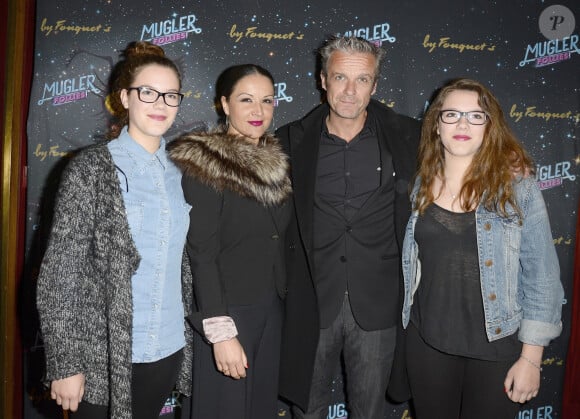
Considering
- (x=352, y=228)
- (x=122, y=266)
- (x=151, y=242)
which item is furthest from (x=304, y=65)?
(x=122, y=266)

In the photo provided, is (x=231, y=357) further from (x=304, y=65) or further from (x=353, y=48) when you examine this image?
(x=304, y=65)

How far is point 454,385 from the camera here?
1.96m

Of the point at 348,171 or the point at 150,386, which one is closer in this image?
the point at 150,386

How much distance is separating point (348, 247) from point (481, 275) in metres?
0.57

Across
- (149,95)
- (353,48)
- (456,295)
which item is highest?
(353,48)

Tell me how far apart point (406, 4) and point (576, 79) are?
1.25m

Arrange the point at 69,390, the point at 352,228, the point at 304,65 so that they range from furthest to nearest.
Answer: the point at 304,65, the point at 352,228, the point at 69,390

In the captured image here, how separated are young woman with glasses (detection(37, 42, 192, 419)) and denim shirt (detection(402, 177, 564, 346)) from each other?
3.93ft

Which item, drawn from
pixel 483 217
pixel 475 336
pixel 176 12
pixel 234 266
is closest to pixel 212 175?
pixel 234 266

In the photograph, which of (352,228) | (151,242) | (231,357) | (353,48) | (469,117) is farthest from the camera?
(353,48)

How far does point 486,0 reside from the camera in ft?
10.1

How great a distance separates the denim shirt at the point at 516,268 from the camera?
1.88 meters

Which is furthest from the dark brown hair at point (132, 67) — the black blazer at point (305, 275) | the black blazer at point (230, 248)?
the black blazer at point (305, 275)

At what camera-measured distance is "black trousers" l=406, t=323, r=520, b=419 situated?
74.1 inches
